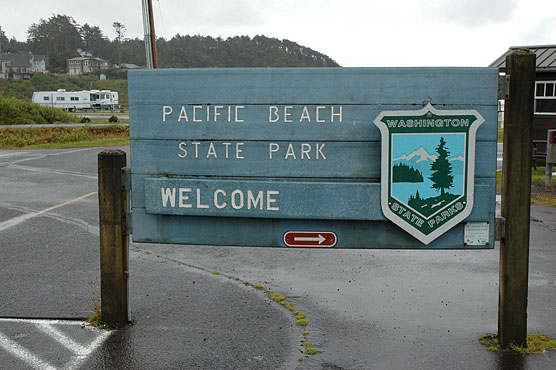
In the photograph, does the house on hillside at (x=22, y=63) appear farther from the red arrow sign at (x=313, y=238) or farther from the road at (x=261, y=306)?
the red arrow sign at (x=313, y=238)

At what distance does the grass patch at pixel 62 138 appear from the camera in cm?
2929

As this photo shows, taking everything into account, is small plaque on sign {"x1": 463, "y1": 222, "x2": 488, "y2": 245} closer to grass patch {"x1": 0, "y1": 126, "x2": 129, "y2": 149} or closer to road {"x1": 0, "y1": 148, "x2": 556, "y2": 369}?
road {"x1": 0, "y1": 148, "x2": 556, "y2": 369}

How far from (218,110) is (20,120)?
53694 mm

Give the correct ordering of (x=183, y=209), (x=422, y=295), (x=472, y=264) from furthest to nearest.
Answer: (x=472, y=264) → (x=422, y=295) → (x=183, y=209)

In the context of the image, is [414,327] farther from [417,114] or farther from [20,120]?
[20,120]

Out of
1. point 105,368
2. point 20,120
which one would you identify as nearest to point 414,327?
point 105,368

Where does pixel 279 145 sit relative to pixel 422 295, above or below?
above

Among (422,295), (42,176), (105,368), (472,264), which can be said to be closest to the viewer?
(105,368)

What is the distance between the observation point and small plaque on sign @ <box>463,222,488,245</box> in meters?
5.13

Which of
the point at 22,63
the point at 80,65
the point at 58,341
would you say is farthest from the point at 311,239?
the point at 80,65

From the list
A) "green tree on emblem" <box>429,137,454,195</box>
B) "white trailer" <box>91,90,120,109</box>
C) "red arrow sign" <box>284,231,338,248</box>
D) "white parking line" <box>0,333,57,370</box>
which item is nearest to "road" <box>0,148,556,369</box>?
"white parking line" <box>0,333,57,370</box>

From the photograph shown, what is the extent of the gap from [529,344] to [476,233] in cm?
98

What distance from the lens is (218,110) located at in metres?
5.21

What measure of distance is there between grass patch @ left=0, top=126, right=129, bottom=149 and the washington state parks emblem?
2518 cm
